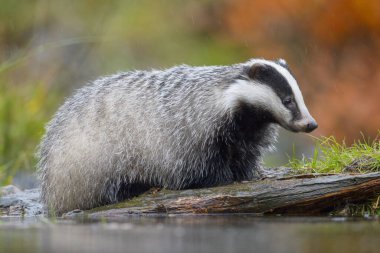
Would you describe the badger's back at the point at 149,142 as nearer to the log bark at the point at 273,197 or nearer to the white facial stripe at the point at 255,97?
the white facial stripe at the point at 255,97

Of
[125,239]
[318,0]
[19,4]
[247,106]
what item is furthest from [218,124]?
[19,4]

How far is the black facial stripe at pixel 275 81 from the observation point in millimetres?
7336

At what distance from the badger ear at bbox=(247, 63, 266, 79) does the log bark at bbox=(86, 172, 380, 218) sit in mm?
870

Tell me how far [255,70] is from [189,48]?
10372 millimetres

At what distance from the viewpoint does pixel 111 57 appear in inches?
718

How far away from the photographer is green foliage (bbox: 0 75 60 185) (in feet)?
35.1

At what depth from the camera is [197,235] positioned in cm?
531

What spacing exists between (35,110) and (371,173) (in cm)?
632

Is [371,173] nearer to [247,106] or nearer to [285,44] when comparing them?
[247,106]

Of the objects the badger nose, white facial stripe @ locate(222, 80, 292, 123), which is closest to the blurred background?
white facial stripe @ locate(222, 80, 292, 123)

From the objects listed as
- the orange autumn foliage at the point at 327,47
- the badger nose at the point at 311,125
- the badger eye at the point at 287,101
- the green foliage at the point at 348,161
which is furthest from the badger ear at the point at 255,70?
the orange autumn foliage at the point at 327,47

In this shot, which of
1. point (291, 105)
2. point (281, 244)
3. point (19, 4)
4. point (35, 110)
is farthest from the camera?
point (19, 4)

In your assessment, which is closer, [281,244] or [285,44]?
[281,244]

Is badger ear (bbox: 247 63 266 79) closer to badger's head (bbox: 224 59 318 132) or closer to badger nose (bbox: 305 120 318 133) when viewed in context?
badger's head (bbox: 224 59 318 132)
